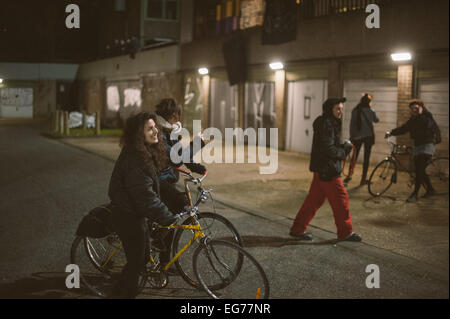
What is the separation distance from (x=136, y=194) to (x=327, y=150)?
301cm

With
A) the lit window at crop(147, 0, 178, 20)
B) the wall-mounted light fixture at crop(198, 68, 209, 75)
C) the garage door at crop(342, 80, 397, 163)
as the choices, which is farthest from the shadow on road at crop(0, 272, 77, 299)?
the lit window at crop(147, 0, 178, 20)

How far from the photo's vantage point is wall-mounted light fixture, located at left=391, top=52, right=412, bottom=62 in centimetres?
1289

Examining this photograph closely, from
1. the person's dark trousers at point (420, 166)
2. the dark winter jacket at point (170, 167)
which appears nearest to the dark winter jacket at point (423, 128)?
the person's dark trousers at point (420, 166)

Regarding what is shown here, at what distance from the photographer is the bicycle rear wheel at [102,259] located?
4.75 meters

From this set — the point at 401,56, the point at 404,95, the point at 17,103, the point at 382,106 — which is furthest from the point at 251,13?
the point at 17,103

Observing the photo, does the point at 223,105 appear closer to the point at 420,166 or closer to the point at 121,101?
the point at 420,166

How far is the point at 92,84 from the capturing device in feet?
136

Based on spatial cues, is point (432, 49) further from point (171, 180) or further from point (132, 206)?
point (132, 206)

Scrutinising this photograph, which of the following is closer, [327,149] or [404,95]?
[327,149]

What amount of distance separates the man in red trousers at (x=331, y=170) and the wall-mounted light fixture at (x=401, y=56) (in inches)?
284

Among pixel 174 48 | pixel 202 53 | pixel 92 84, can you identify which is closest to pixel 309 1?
pixel 202 53

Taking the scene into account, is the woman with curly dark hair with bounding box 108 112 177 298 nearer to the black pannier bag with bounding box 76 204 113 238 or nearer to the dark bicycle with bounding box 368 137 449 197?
the black pannier bag with bounding box 76 204 113 238

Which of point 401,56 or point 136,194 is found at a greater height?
point 401,56

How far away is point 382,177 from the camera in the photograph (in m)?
9.91
